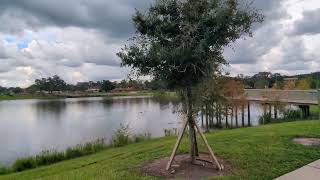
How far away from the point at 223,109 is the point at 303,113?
8.94 metres

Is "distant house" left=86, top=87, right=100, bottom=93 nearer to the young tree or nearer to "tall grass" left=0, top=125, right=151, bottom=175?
"tall grass" left=0, top=125, right=151, bottom=175

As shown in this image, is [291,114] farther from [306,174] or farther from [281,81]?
[306,174]

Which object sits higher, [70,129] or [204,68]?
[204,68]

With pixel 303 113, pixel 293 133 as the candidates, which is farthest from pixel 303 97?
pixel 293 133

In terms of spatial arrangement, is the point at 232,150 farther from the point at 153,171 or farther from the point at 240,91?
the point at 240,91

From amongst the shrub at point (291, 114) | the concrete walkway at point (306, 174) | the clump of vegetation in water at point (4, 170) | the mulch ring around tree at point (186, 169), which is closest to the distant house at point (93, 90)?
the shrub at point (291, 114)

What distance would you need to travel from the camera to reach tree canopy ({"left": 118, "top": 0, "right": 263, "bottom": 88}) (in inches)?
340

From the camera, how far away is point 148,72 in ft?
30.1

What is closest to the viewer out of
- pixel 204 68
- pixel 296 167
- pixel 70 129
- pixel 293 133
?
pixel 204 68

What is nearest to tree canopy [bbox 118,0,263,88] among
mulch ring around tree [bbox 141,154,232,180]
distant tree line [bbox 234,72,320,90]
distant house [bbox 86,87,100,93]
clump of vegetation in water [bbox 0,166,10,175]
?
mulch ring around tree [bbox 141,154,232,180]

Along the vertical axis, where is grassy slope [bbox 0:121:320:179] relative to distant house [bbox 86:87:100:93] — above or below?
Result: below

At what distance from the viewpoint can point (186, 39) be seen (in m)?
8.70

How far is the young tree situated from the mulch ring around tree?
1.57 feet

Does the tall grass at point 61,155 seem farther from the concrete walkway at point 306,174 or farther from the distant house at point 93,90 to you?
the distant house at point 93,90
